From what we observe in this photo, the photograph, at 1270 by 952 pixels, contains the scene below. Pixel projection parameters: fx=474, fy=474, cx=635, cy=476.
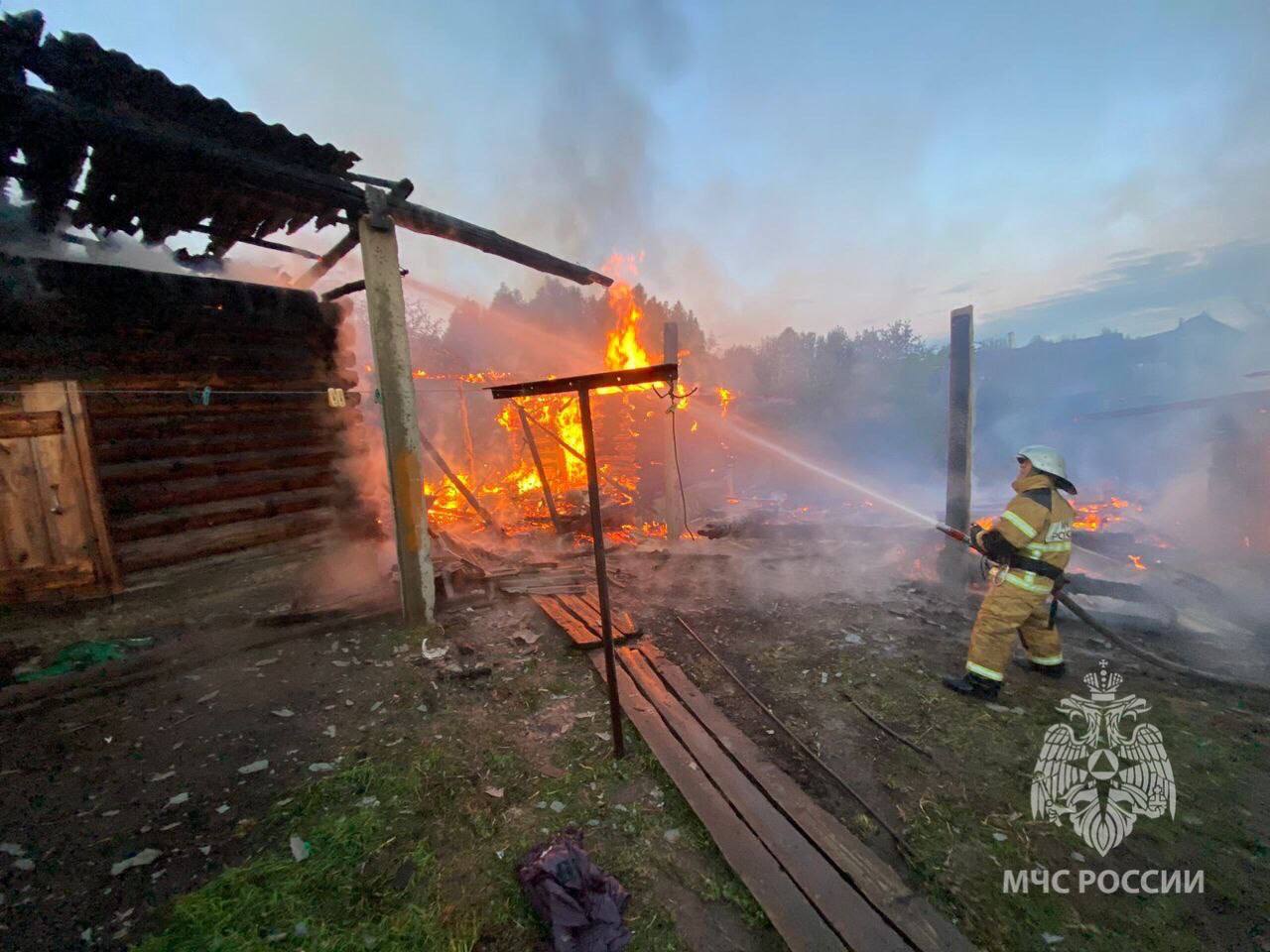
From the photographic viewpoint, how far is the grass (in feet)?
8.13

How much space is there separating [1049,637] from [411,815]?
240 inches

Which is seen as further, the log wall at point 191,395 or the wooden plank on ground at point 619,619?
the wooden plank on ground at point 619,619

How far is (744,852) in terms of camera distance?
9.63ft

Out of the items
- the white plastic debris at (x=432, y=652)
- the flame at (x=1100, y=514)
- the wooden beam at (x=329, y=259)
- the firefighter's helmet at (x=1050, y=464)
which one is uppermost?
the wooden beam at (x=329, y=259)

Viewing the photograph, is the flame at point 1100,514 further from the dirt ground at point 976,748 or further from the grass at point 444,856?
the grass at point 444,856

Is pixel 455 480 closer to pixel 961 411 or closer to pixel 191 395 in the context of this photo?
pixel 191 395

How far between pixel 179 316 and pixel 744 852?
8.42 meters

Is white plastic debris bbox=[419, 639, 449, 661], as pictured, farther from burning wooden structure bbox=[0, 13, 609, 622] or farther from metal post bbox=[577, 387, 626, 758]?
metal post bbox=[577, 387, 626, 758]

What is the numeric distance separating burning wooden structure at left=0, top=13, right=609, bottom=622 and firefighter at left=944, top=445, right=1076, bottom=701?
626 cm

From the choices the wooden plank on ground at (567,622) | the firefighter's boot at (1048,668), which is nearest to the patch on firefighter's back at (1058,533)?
the firefighter's boot at (1048,668)

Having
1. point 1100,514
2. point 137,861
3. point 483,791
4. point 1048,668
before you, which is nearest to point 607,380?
point 483,791

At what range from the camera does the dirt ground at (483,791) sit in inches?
102

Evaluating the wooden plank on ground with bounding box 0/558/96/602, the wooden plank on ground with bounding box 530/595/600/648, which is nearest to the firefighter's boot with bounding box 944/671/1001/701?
the wooden plank on ground with bounding box 530/595/600/648

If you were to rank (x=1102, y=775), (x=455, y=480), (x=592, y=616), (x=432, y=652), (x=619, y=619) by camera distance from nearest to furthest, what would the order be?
(x=1102, y=775), (x=432, y=652), (x=619, y=619), (x=592, y=616), (x=455, y=480)
